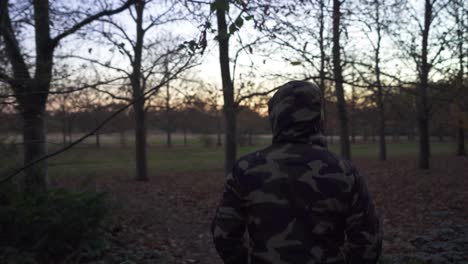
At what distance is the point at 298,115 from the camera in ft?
7.74

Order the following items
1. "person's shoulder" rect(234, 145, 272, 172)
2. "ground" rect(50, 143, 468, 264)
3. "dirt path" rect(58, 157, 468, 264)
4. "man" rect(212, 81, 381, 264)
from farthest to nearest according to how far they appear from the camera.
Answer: "dirt path" rect(58, 157, 468, 264) < "ground" rect(50, 143, 468, 264) < "person's shoulder" rect(234, 145, 272, 172) < "man" rect(212, 81, 381, 264)

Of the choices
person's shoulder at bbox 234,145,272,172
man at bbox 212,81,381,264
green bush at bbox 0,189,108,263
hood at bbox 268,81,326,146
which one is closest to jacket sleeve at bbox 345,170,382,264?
man at bbox 212,81,381,264

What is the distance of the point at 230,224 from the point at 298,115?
0.86 meters

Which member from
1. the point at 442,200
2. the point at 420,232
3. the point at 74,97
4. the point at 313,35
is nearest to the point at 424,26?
the point at 442,200

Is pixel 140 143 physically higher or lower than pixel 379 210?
higher

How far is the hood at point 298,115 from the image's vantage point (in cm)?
234

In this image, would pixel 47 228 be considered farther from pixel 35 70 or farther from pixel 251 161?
pixel 251 161

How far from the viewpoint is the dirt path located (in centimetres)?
619

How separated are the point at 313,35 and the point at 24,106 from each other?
16.2 feet

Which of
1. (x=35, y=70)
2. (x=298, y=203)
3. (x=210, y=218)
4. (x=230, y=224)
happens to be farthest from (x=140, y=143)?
(x=298, y=203)

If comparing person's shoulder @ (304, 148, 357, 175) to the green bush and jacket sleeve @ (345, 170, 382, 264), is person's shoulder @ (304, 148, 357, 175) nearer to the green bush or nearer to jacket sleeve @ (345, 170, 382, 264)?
jacket sleeve @ (345, 170, 382, 264)

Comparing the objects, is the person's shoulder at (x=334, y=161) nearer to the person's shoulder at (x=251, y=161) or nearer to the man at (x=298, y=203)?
the man at (x=298, y=203)

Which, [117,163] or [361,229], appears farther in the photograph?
[117,163]

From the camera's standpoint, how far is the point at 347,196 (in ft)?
7.17
